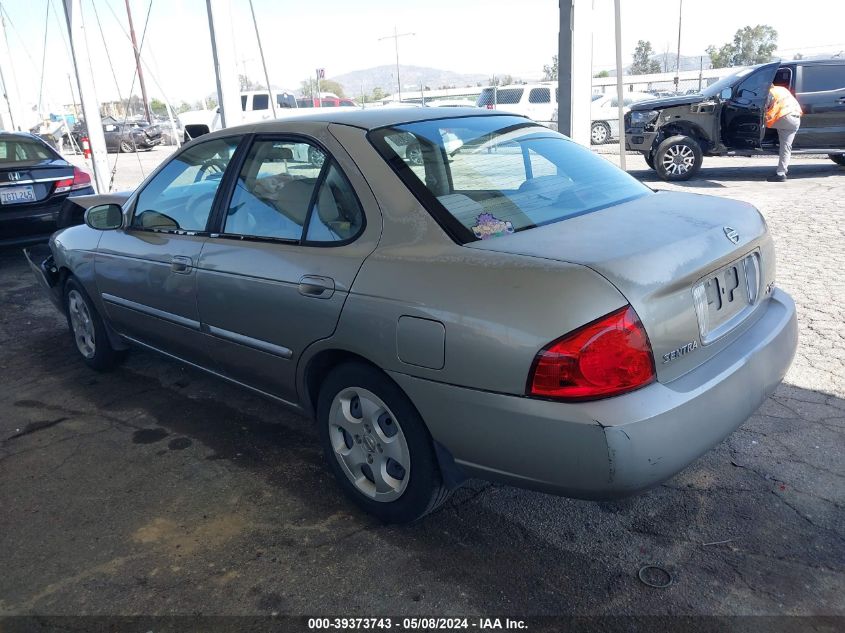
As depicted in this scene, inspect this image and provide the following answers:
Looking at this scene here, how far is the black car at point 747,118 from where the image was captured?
37.9ft

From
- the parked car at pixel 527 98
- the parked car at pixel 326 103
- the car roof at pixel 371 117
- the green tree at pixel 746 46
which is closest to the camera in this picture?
the car roof at pixel 371 117

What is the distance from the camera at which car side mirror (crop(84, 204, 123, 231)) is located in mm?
4090

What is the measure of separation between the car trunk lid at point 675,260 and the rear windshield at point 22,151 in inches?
304

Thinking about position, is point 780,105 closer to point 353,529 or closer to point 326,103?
point 353,529

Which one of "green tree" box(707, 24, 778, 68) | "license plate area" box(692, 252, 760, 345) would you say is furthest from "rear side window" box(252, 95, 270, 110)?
"green tree" box(707, 24, 778, 68)

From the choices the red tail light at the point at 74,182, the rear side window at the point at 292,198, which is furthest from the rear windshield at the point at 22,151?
the rear side window at the point at 292,198

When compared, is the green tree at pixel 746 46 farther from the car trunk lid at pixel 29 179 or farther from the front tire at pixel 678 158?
the car trunk lid at pixel 29 179

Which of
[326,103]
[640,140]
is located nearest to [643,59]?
[326,103]

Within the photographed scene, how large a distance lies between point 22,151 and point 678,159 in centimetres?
999

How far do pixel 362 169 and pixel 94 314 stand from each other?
2.69 metres

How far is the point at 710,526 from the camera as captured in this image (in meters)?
2.75

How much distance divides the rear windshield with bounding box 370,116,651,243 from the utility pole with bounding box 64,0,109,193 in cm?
1137

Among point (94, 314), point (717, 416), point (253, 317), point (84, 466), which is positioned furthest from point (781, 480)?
point (94, 314)

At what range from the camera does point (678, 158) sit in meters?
12.2
